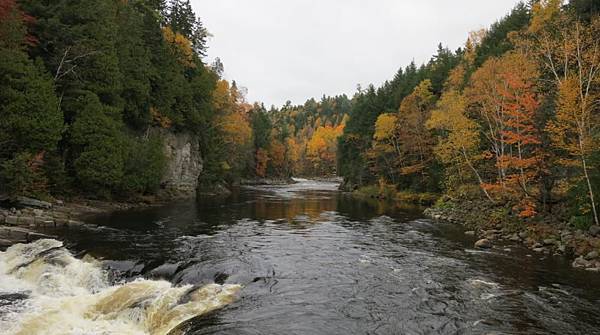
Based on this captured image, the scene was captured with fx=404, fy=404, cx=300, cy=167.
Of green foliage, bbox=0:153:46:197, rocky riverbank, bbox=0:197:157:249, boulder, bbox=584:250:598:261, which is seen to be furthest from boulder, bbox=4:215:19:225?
boulder, bbox=584:250:598:261

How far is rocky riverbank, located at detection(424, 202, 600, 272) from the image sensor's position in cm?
1853

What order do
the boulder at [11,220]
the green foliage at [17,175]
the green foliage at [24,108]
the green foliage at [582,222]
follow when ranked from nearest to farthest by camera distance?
the green foliage at [582,222] → the boulder at [11,220] → the green foliage at [17,175] → the green foliage at [24,108]

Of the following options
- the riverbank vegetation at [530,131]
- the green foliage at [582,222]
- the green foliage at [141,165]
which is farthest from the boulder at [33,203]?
the green foliage at [582,222]

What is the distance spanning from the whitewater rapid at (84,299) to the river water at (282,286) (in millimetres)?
40

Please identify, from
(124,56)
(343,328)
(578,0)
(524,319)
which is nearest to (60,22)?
(124,56)

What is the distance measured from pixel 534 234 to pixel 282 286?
1590cm

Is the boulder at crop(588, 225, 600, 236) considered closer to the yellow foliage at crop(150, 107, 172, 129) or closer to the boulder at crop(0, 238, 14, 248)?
the boulder at crop(0, 238, 14, 248)

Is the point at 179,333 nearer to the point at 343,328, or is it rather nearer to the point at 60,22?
the point at 343,328

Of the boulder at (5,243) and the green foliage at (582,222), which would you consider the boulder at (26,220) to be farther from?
the green foliage at (582,222)

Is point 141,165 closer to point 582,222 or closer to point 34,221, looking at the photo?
point 34,221

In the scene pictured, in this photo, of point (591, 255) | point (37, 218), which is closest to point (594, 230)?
point (591, 255)

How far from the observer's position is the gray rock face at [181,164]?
43.7m

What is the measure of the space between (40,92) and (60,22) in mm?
8057

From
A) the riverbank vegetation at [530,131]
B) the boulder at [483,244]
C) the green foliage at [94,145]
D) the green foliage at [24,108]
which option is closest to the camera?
the riverbank vegetation at [530,131]
